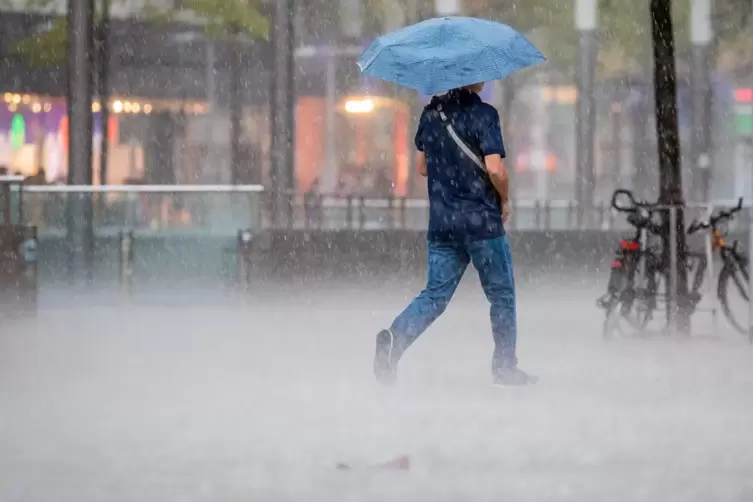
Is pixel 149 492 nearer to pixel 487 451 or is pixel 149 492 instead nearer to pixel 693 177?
pixel 487 451

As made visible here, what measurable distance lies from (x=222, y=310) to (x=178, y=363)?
5184mm

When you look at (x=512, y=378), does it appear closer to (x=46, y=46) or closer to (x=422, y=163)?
(x=422, y=163)

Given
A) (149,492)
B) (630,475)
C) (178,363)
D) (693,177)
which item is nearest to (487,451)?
(630,475)

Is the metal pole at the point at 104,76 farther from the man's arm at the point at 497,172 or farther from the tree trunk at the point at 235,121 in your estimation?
the man's arm at the point at 497,172

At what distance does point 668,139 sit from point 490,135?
4.85 meters

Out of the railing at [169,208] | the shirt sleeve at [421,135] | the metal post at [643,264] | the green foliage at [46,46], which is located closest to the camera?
the shirt sleeve at [421,135]

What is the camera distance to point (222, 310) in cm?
1783

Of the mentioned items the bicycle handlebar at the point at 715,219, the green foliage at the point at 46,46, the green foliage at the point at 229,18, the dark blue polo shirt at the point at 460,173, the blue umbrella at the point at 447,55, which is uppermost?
the green foliage at the point at 229,18

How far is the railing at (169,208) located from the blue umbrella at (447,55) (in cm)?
923

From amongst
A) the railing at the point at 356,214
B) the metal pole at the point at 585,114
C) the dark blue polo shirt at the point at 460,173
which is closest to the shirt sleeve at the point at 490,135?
the dark blue polo shirt at the point at 460,173

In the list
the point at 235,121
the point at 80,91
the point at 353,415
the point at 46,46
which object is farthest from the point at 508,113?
the point at 353,415

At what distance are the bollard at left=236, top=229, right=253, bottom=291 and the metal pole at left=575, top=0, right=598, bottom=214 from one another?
13.0 m

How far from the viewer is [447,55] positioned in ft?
34.1

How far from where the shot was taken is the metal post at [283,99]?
2497 cm
